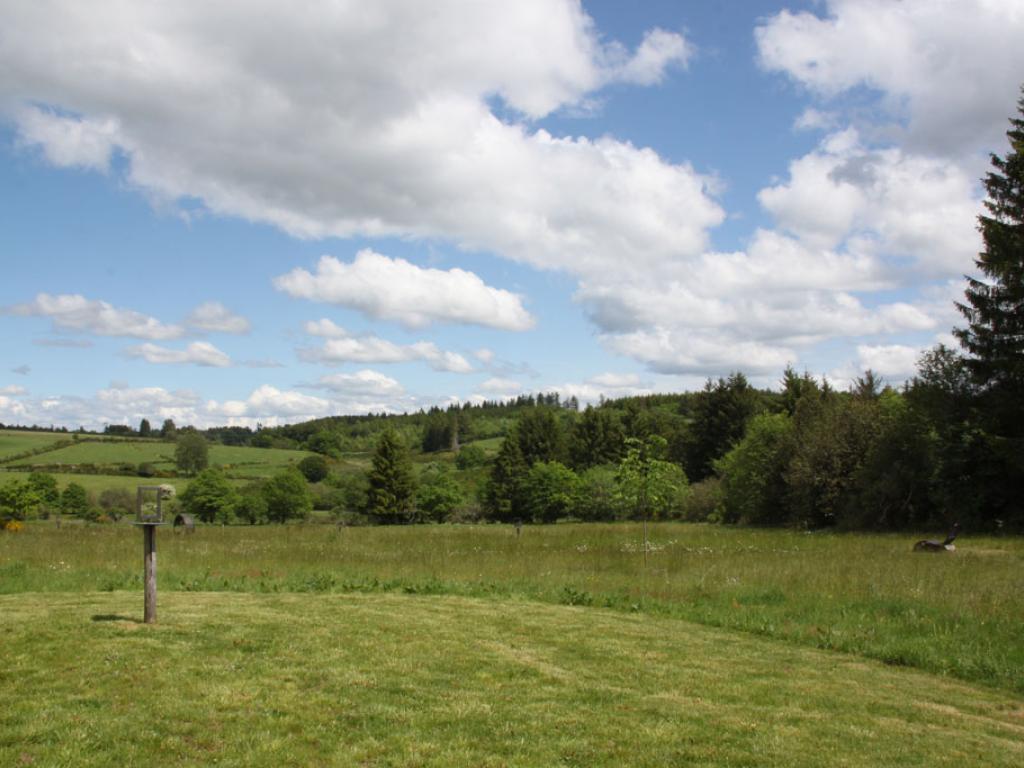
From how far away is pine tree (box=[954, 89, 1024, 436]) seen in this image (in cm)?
2786

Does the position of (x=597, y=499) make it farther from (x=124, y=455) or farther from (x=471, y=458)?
(x=124, y=455)

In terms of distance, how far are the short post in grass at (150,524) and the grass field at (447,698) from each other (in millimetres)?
294

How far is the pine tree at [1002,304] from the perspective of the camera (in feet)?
91.4

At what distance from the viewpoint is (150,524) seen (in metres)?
9.71

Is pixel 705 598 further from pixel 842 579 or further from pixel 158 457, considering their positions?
pixel 158 457

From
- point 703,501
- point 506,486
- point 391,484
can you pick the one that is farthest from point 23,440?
point 703,501

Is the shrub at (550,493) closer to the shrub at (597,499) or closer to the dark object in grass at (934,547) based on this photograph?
the shrub at (597,499)

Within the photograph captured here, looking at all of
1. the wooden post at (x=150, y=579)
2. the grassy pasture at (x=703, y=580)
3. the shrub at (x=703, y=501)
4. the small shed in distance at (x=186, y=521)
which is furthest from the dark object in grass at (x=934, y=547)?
the shrub at (x=703, y=501)

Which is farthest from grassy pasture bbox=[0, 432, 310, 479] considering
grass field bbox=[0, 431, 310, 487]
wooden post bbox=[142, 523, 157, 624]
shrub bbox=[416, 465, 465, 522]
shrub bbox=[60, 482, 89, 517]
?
wooden post bbox=[142, 523, 157, 624]

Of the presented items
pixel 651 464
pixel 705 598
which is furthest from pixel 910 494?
pixel 705 598

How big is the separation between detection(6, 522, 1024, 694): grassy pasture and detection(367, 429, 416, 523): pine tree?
40352 millimetres

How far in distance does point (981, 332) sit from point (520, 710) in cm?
3037

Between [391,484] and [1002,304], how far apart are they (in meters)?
48.2

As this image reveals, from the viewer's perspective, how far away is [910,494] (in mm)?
32219
